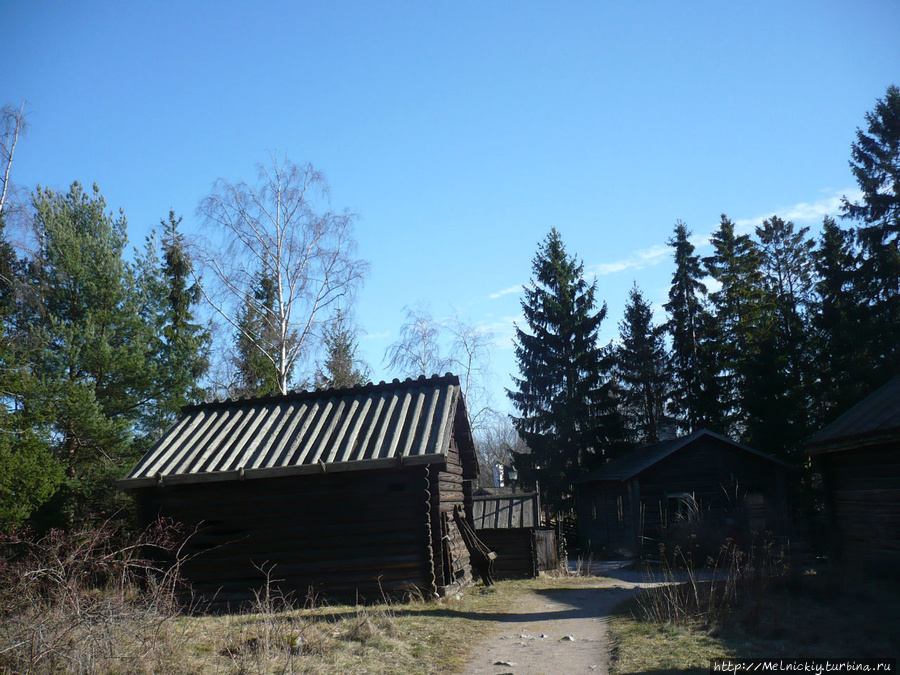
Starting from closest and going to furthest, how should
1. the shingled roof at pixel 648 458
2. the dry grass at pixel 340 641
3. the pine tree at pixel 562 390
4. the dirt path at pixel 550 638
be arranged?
the dry grass at pixel 340 641, the dirt path at pixel 550 638, the shingled roof at pixel 648 458, the pine tree at pixel 562 390

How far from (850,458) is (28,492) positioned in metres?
21.4

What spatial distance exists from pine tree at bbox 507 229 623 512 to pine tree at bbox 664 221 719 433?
16.6 feet

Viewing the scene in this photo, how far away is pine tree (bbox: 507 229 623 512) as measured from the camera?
36281 mm

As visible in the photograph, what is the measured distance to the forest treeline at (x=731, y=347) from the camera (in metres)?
29.0

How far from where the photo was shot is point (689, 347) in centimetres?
3975

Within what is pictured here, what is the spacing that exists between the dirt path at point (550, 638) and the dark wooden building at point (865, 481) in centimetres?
509

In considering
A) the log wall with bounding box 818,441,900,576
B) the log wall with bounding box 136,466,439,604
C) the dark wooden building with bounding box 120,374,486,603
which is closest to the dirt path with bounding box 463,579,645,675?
the dark wooden building with bounding box 120,374,486,603

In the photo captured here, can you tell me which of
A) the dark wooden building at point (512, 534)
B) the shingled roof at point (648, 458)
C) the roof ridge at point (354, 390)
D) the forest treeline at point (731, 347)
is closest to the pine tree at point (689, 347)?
the forest treeline at point (731, 347)

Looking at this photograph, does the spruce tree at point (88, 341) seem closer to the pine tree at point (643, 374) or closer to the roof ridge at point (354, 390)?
the roof ridge at point (354, 390)

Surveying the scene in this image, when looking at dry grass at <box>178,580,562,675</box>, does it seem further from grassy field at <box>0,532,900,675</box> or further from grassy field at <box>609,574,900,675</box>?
grassy field at <box>609,574,900,675</box>

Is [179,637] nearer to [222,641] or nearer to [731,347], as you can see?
[222,641]

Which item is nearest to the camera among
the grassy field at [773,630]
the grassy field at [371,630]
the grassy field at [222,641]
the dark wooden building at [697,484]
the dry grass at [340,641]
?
the grassy field at [222,641]

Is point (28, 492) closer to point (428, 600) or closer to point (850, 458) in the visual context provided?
point (428, 600)

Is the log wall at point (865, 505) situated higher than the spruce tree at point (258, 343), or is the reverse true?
the spruce tree at point (258, 343)
